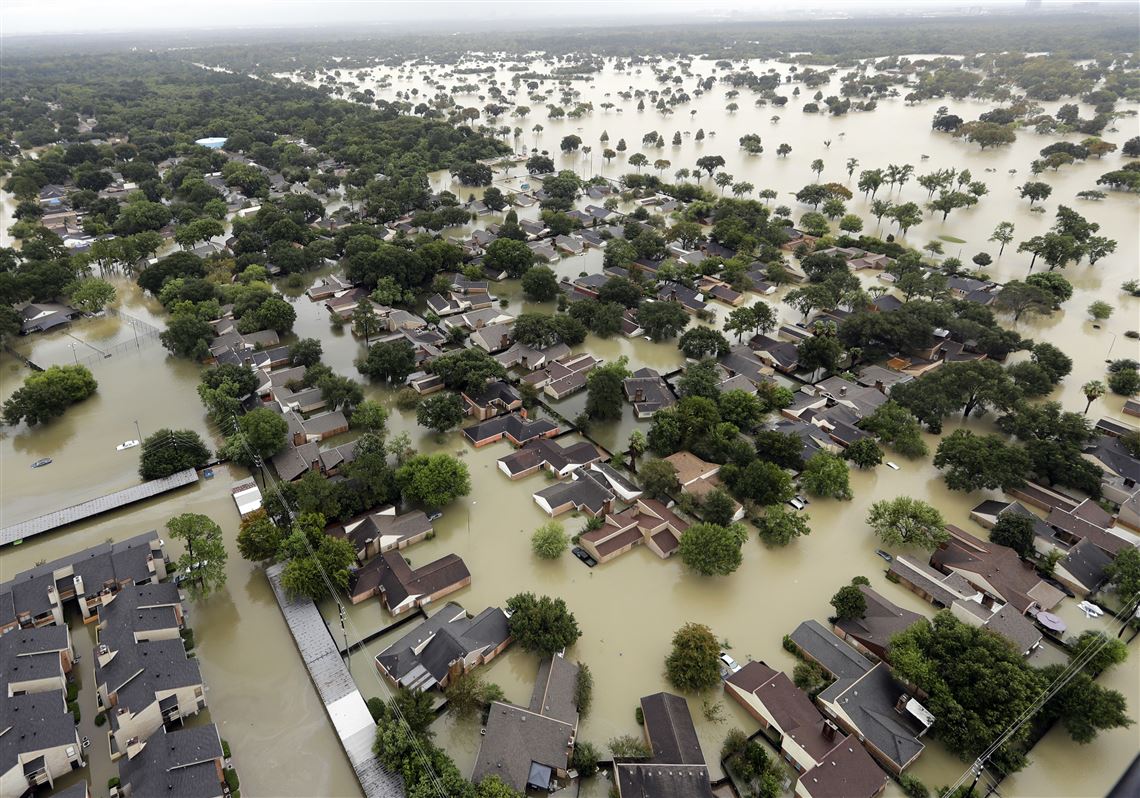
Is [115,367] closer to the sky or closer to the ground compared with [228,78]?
closer to the ground

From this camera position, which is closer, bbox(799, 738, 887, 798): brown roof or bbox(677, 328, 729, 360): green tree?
bbox(799, 738, 887, 798): brown roof

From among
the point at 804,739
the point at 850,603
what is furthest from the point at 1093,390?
the point at 804,739

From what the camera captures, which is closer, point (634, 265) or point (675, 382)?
point (675, 382)

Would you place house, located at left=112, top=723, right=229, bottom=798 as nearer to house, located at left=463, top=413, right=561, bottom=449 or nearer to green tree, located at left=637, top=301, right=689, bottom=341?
house, located at left=463, top=413, right=561, bottom=449

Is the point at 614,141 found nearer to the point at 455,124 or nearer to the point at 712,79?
the point at 455,124

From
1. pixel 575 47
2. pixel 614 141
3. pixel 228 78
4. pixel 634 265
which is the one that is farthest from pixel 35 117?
pixel 575 47

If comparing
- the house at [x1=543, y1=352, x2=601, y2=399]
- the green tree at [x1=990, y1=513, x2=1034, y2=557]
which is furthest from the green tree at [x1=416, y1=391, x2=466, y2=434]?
the green tree at [x1=990, y1=513, x2=1034, y2=557]

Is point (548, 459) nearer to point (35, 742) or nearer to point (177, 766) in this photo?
point (177, 766)

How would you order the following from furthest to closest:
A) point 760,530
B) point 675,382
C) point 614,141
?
point 614,141, point 675,382, point 760,530

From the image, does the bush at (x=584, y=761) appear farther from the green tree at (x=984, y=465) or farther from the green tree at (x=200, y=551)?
the green tree at (x=984, y=465)
